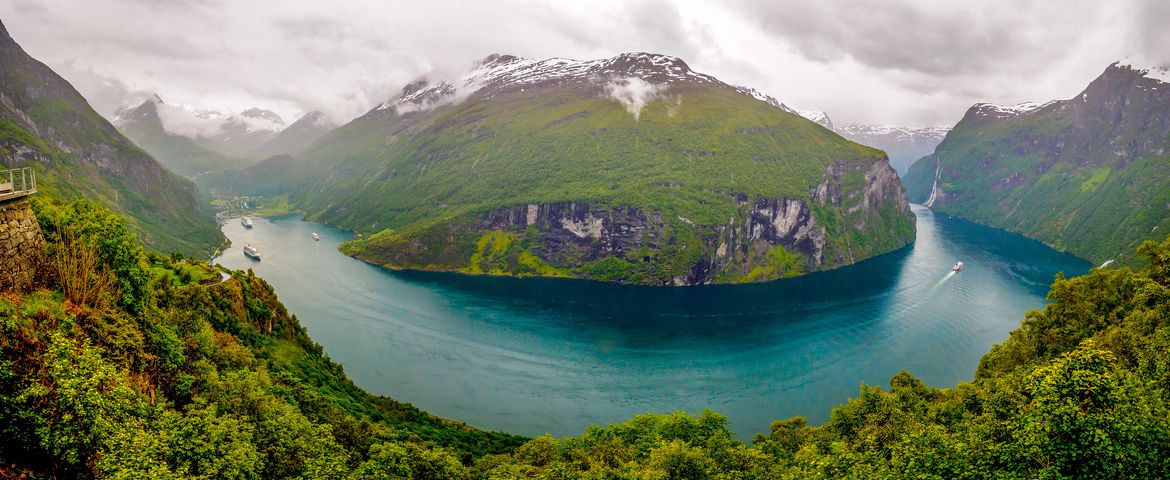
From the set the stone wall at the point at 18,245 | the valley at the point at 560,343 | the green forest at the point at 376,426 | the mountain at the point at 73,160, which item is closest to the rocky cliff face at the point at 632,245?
the valley at the point at 560,343

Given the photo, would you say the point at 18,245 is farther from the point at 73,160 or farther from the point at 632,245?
the point at 73,160

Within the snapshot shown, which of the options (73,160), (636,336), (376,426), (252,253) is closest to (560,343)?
(636,336)

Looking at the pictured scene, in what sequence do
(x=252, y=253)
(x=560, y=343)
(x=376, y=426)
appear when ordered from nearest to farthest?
1. (x=376, y=426)
2. (x=560, y=343)
3. (x=252, y=253)

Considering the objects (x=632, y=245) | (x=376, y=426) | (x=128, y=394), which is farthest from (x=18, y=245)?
(x=632, y=245)

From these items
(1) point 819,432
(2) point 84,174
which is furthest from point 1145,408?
(2) point 84,174

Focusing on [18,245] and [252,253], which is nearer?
[18,245]

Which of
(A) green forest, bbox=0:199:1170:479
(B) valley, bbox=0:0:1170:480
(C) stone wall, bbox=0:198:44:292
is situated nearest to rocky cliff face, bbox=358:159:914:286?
(B) valley, bbox=0:0:1170:480

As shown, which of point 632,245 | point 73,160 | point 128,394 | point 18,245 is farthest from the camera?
point 632,245

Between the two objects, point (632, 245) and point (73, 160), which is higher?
point (73, 160)

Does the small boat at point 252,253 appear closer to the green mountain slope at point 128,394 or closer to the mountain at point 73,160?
the mountain at point 73,160
